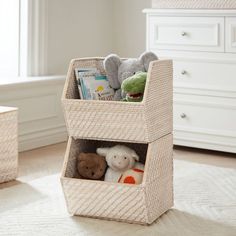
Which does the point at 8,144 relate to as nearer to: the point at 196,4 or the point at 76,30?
the point at 196,4

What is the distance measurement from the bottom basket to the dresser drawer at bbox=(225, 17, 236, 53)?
3.78 ft

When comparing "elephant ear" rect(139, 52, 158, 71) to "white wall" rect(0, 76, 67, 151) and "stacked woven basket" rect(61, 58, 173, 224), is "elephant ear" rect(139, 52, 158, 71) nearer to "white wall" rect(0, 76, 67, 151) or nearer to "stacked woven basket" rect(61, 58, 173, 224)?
"stacked woven basket" rect(61, 58, 173, 224)

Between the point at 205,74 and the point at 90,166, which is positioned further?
the point at 205,74

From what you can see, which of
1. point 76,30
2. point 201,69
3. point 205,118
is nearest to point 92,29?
point 76,30

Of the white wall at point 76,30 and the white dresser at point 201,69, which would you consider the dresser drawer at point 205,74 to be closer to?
the white dresser at point 201,69

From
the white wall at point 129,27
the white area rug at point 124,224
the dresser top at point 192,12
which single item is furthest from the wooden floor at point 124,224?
the white wall at point 129,27

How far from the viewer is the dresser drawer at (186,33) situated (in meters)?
3.66

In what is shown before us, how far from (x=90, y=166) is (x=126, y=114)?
0.29 m

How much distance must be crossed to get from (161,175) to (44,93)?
164cm

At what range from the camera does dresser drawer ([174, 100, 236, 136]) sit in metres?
3.68

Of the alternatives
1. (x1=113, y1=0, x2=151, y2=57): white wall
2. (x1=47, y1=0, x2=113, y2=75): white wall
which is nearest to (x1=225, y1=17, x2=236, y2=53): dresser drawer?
(x1=113, y1=0, x2=151, y2=57): white wall

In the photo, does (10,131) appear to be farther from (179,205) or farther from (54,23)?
(54,23)

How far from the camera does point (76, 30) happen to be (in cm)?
445

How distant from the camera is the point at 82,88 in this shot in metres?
2.62
